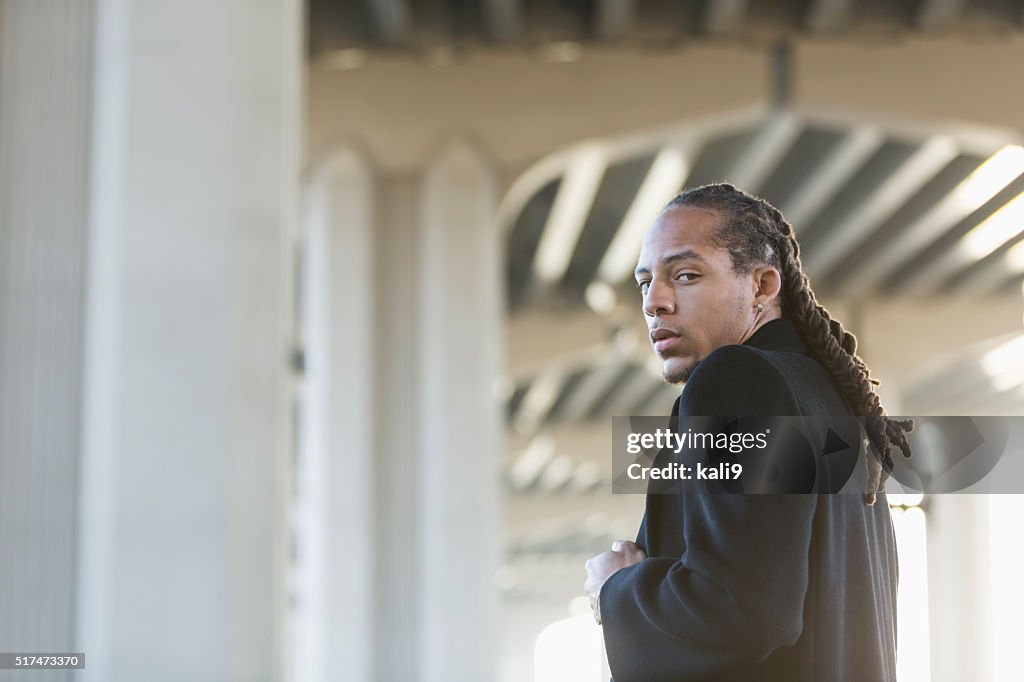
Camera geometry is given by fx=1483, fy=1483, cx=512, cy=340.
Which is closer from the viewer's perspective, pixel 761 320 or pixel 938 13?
pixel 761 320

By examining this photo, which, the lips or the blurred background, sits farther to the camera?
the blurred background

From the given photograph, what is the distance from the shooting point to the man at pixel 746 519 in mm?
1557

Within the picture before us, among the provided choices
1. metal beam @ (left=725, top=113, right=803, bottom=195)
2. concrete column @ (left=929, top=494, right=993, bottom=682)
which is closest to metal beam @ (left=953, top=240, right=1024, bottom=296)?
metal beam @ (left=725, top=113, right=803, bottom=195)

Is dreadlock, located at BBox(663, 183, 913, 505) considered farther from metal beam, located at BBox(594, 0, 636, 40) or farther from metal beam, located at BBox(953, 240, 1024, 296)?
metal beam, located at BBox(953, 240, 1024, 296)

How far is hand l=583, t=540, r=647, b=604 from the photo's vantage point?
5.52ft

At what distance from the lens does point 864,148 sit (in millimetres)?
22672

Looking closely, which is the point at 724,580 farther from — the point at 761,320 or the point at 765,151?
the point at 765,151

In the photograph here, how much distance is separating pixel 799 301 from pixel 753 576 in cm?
39

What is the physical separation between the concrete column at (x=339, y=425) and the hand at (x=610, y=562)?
16431mm

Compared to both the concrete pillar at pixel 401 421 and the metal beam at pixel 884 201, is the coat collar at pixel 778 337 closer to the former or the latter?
the concrete pillar at pixel 401 421

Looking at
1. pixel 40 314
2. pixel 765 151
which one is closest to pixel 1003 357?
pixel 765 151

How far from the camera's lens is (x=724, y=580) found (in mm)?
1548

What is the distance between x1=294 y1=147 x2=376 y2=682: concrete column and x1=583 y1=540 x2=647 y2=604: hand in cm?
1643

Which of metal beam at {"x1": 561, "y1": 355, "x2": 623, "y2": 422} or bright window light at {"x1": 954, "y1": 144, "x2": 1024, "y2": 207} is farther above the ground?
bright window light at {"x1": 954, "y1": 144, "x2": 1024, "y2": 207}
